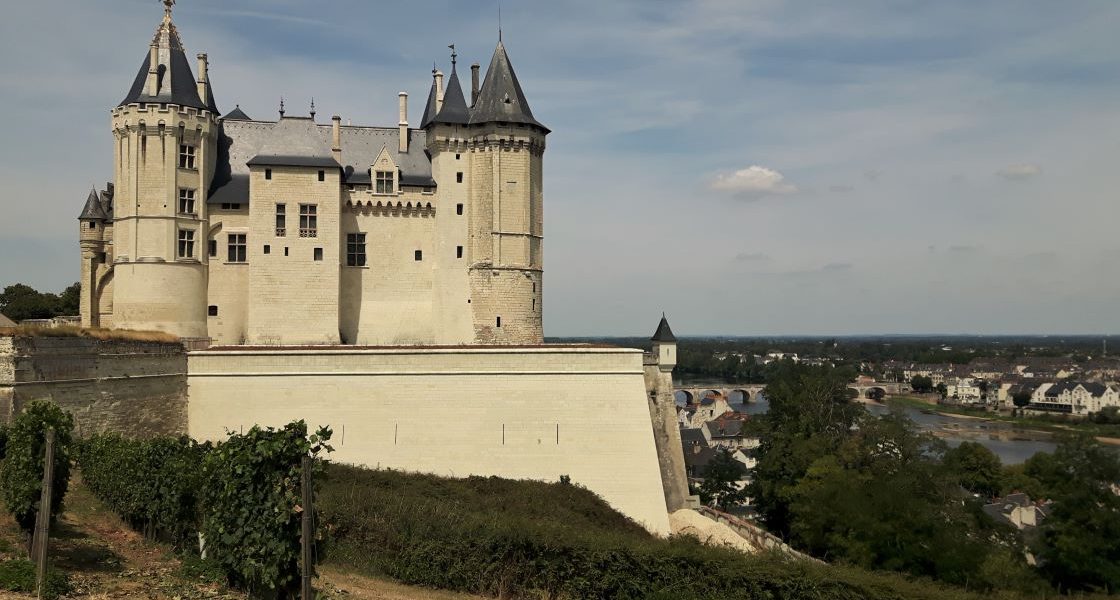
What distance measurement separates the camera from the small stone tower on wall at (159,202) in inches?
1258

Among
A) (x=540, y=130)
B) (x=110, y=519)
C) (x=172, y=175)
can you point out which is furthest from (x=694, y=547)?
(x=172, y=175)

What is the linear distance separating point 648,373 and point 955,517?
11950 mm

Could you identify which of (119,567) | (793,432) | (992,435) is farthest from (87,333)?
(992,435)

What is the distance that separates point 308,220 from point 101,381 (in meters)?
11.6

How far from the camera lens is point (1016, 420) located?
102m

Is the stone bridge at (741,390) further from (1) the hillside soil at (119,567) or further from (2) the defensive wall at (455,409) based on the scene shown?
(1) the hillside soil at (119,567)

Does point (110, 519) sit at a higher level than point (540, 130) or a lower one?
lower

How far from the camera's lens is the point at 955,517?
2862cm

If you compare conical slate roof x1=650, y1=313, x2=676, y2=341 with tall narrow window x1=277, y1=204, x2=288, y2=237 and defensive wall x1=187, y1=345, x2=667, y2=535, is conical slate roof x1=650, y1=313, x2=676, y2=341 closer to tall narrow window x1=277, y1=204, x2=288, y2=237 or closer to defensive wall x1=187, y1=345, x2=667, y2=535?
defensive wall x1=187, y1=345, x2=667, y2=535

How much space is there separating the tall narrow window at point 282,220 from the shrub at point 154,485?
1593 cm

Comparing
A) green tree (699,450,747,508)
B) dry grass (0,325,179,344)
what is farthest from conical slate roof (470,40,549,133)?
green tree (699,450,747,508)

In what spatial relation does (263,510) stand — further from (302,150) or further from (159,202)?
(302,150)

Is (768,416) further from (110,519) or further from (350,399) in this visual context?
(110,519)

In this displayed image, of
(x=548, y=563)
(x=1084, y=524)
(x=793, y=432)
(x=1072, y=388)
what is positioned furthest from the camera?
(x=1072, y=388)
